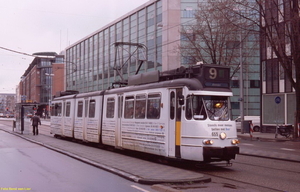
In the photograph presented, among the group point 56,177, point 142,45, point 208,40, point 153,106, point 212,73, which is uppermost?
point 142,45

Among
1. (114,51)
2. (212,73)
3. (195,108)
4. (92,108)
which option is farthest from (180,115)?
(114,51)

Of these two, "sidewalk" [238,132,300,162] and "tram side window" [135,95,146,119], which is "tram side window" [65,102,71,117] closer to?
"tram side window" [135,95,146,119]

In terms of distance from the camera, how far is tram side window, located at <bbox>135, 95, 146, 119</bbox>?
14420 mm

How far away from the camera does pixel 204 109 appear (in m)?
11.9

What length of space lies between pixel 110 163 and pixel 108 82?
51.4 metres

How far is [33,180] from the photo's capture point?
10055mm

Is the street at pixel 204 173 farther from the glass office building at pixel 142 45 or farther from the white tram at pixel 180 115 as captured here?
the glass office building at pixel 142 45

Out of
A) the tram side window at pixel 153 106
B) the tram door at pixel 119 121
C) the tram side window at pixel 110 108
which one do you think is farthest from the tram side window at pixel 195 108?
the tram side window at pixel 110 108

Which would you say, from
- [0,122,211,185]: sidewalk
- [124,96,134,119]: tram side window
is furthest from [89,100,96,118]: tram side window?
[0,122,211,185]: sidewalk

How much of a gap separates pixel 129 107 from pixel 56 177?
5594 millimetres

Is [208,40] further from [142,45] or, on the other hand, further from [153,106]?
[153,106]

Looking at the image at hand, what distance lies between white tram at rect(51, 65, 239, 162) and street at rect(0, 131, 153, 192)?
234 centimetres

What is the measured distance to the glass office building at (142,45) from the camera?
4859cm

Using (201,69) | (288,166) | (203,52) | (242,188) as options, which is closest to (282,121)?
(203,52)
